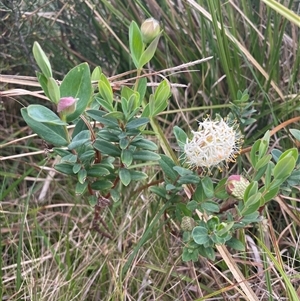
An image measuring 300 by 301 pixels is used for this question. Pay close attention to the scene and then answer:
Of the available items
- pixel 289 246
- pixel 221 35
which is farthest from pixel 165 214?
pixel 221 35

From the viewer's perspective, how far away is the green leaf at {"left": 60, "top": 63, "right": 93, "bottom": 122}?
646 mm

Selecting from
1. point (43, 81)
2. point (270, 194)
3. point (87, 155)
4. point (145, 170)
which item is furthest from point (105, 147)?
point (145, 170)

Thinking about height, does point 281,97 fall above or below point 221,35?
below

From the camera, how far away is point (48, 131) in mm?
688

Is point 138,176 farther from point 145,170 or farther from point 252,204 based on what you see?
point 145,170

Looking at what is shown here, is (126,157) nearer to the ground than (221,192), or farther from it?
farther from it

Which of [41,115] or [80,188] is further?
[80,188]

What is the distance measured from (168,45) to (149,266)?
54cm

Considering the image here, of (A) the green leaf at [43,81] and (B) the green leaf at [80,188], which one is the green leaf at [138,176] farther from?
(A) the green leaf at [43,81]

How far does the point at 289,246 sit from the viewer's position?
3.09 feet

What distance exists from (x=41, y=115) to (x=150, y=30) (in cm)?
18

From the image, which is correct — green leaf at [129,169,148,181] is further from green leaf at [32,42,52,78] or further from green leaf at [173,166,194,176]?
green leaf at [32,42,52,78]

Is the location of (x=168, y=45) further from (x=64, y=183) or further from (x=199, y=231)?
(x=199, y=231)

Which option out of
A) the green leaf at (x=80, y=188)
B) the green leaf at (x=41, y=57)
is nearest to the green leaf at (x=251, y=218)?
the green leaf at (x=80, y=188)
